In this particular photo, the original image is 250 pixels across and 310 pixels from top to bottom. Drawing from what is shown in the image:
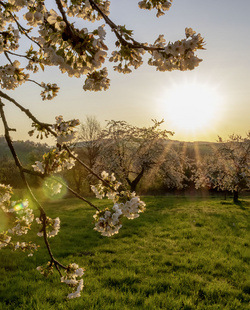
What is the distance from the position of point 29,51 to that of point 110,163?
66.4 feet

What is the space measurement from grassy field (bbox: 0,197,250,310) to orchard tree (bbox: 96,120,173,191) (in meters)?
13.4

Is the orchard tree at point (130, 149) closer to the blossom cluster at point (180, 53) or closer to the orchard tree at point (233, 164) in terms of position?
the orchard tree at point (233, 164)

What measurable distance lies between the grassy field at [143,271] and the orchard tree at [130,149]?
44.1ft

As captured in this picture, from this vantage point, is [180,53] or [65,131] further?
[65,131]

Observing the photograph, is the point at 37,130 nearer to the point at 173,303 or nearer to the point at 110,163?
the point at 173,303

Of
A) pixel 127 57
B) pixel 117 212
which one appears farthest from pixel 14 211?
pixel 127 57

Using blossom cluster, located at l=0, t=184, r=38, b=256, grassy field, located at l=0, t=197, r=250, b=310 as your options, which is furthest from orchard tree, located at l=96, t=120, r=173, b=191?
blossom cluster, located at l=0, t=184, r=38, b=256

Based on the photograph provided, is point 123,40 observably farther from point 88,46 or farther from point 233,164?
point 233,164

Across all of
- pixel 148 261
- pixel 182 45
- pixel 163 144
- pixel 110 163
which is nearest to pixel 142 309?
pixel 148 261

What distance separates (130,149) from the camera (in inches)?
1027

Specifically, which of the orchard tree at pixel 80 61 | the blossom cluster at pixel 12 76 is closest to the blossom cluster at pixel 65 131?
the orchard tree at pixel 80 61

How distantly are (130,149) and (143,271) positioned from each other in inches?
789

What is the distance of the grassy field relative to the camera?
487cm

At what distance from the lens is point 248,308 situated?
15.3 ft
